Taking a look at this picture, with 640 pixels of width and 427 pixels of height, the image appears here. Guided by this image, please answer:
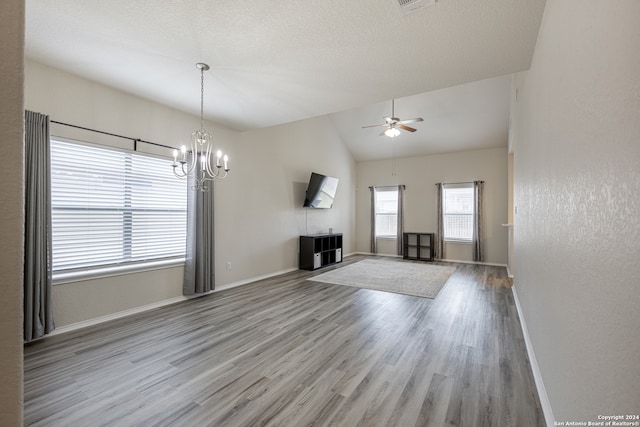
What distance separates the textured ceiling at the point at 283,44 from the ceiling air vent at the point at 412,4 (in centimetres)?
4

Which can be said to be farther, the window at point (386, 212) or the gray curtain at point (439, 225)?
the window at point (386, 212)

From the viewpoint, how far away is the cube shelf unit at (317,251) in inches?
250

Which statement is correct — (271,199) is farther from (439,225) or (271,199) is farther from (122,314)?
(439,225)

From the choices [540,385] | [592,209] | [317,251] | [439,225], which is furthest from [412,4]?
[439,225]

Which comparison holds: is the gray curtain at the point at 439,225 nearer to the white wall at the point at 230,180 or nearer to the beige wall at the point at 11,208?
the white wall at the point at 230,180

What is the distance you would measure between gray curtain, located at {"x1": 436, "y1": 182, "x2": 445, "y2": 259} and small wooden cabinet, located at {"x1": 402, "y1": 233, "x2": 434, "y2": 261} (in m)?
0.20

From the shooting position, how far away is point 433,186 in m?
7.96

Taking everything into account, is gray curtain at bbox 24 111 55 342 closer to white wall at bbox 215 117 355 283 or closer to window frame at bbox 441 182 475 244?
white wall at bbox 215 117 355 283

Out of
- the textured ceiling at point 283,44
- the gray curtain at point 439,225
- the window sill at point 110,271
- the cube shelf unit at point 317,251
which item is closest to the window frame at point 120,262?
the window sill at point 110,271

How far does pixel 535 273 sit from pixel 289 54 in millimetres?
2830

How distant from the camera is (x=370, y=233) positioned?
8.95 metres

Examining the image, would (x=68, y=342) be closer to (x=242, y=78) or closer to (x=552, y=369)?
(x=242, y=78)

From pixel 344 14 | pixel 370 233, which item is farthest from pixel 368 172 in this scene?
pixel 344 14

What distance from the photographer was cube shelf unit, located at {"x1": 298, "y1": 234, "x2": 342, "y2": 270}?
6348 mm
